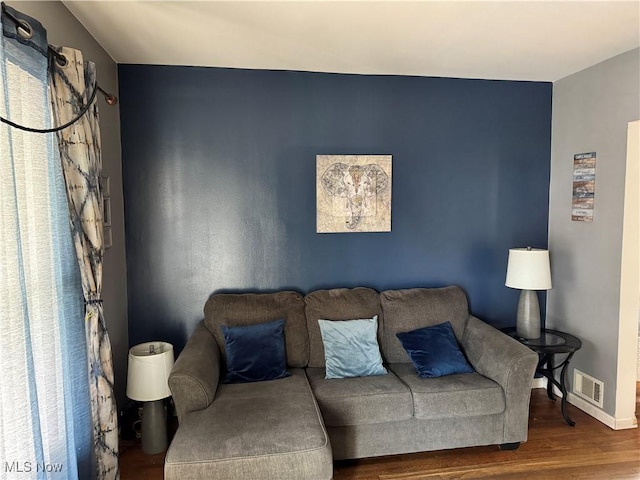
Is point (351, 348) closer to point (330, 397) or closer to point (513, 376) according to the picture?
point (330, 397)

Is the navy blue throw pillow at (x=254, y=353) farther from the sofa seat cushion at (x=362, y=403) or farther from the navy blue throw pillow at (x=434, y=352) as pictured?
the navy blue throw pillow at (x=434, y=352)

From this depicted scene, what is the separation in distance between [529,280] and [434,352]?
2.97 feet

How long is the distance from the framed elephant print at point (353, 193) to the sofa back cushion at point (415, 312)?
584 mm

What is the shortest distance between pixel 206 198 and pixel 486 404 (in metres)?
2.38

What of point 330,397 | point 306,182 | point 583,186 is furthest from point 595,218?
point 330,397

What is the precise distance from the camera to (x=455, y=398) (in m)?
2.59

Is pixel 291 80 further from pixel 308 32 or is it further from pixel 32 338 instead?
pixel 32 338

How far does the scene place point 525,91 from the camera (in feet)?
11.7

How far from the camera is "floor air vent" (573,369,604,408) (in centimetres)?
314

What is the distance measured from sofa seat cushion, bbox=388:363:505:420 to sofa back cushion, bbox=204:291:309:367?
0.78 metres

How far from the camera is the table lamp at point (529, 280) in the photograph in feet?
10.1

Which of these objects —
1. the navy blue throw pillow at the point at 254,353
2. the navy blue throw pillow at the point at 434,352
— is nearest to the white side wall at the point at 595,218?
the navy blue throw pillow at the point at 434,352

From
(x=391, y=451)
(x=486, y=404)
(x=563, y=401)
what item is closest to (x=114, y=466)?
(x=391, y=451)

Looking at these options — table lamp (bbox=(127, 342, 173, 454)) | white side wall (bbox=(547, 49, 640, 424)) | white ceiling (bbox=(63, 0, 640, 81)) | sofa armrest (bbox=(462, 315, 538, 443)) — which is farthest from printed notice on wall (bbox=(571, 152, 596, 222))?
table lamp (bbox=(127, 342, 173, 454))
